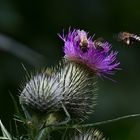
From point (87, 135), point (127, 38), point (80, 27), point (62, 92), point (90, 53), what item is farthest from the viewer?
point (80, 27)

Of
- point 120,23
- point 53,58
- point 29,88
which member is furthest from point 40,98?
point 120,23

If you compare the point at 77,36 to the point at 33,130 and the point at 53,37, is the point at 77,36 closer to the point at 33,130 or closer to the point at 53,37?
the point at 33,130

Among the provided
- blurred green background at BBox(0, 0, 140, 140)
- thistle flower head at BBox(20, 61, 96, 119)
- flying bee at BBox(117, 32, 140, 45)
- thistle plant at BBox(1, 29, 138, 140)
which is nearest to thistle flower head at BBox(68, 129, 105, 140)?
thistle plant at BBox(1, 29, 138, 140)

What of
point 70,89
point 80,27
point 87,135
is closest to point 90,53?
point 70,89

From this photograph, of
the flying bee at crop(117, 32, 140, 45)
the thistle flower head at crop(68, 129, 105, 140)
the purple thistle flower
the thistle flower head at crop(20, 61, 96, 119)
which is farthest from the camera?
the flying bee at crop(117, 32, 140, 45)

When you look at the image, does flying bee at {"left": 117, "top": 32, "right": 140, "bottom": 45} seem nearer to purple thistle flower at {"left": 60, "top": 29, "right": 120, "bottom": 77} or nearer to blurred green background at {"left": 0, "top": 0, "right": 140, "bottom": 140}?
purple thistle flower at {"left": 60, "top": 29, "right": 120, "bottom": 77}

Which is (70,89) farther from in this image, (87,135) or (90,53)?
(87,135)
